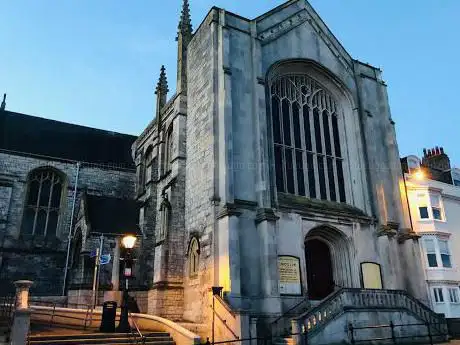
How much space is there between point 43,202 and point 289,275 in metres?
18.4

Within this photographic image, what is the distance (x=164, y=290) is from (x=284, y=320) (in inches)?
231

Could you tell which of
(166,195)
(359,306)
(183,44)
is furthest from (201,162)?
(359,306)

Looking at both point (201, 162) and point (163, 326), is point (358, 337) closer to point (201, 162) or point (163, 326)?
point (163, 326)

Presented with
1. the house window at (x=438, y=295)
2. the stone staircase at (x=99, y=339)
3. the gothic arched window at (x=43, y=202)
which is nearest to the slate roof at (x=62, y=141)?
the gothic arched window at (x=43, y=202)

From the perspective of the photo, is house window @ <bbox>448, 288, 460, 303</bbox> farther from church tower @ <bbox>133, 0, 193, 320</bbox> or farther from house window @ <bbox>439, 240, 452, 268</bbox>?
church tower @ <bbox>133, 0, 193, 320</bbox>

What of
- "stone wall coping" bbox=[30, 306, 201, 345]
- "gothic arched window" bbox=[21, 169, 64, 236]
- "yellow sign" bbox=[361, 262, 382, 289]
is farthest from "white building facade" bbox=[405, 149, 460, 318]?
"gothic arched window" bbox=[21, 169, 64, 236]

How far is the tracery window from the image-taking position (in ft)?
63.2

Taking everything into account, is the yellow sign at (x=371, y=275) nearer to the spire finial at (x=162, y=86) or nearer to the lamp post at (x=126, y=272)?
the lamp post at (x=126, y=272)

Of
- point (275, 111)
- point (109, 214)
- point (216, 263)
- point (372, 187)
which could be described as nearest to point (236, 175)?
point (216, 263)

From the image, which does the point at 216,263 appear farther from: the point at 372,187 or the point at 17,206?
the point at 17,206

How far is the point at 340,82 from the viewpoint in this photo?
22469mm

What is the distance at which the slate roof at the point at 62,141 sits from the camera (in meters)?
28.6

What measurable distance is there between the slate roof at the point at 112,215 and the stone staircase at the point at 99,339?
10.3 m

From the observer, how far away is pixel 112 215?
2462cm
